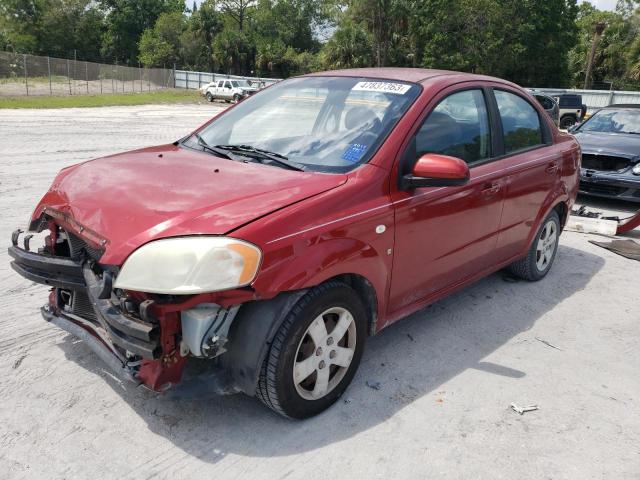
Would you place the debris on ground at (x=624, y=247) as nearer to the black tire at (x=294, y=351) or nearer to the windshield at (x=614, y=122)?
the windshield at (x=614, y=122)

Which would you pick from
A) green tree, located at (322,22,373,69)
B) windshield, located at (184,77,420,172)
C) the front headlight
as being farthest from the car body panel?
green tree, located at (322,22,373,69)

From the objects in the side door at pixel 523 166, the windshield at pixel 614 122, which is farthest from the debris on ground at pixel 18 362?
the windshield at pixel 614 122

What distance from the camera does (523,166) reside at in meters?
4.24

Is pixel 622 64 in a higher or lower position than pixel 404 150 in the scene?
higher

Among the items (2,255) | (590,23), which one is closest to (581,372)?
(2,255)

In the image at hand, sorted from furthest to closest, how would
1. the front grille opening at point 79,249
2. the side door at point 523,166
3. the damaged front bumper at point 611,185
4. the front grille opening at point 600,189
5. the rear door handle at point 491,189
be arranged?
the front grille opening at point 600,189, the damaged front bumper at point 611,185, the side door at point 523,166, the rear door handle at point 491,189, the front grille opening at point 79,249

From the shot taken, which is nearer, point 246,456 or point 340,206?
point 246,456

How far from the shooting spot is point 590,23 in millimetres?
50062

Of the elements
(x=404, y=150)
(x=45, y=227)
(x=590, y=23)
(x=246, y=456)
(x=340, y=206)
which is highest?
(x=590, y=23)

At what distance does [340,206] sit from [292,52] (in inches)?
2306

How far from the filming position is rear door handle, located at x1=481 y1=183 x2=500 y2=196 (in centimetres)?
382

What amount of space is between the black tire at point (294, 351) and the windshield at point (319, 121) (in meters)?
0.72

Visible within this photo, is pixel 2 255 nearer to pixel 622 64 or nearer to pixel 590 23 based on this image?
pixel 622 64

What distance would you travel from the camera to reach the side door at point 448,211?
3.23 meters
